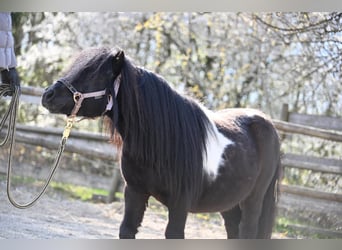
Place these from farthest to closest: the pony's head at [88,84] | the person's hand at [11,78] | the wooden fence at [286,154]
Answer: the wooden fence at [286,154] < the person's hand at [11,78] < the pony's head at [88,84]

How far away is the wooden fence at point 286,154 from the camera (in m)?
3.80

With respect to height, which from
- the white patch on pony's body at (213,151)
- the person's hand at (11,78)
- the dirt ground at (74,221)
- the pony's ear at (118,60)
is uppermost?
the pony's ear at (118,60)

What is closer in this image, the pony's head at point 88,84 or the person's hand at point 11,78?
the pony's head at point 88,84

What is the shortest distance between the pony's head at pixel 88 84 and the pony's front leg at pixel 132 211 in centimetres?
38

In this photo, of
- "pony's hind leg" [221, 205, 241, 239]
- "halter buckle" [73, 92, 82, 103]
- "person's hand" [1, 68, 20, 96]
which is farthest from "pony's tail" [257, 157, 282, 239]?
"person's hand" [1, 68, 20, 96]

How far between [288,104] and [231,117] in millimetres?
1454

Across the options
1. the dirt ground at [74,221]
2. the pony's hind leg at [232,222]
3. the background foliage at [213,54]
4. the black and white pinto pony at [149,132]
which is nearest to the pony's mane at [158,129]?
the black and white pinto pony at [149,132]

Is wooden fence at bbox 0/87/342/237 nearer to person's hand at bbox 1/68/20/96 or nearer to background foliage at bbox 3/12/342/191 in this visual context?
background foliage at bbox 3/12/342/191

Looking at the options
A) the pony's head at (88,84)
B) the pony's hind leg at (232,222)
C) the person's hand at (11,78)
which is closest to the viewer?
the pony's head at (88,84)

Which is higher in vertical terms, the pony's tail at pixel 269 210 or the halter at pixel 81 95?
the halter at pixel 81 95

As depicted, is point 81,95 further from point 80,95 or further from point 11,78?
point 11,78

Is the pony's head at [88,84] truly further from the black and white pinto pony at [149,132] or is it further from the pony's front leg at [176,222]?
the pony's front leg at [176,222]

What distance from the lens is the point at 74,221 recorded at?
3.38 metres
